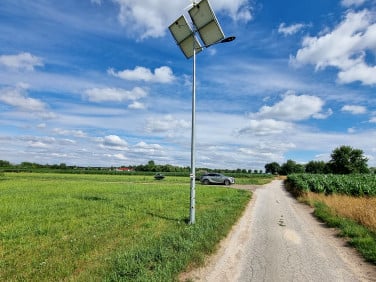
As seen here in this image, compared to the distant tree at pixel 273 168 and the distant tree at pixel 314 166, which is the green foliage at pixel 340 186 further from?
the distant tree at pixel 273 168

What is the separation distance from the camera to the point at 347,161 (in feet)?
289

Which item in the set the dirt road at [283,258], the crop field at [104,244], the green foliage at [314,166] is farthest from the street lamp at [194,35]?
the green foliage at [314,166]

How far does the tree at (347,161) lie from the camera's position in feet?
282

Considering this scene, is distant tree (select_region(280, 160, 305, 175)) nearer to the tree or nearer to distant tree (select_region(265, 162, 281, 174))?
distant tree (select_region(265, 162, 281, 174))

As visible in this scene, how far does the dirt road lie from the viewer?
16.4 feet

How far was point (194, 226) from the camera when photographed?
859 centimetres

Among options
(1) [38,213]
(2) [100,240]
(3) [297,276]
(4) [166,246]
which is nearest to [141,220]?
(2) [100,240]

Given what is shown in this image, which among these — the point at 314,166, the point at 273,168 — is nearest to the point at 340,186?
the point at 314,166

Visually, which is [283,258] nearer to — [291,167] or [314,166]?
[314,166]

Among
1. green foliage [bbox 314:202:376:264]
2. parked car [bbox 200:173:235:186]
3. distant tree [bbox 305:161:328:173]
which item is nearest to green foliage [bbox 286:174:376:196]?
green foliage [bbox 314:202:376:264]

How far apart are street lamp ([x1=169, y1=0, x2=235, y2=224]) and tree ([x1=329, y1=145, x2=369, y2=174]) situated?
9028 cm

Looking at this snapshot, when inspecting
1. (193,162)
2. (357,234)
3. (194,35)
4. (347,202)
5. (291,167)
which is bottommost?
(357,234)

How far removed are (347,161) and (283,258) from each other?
9498 cm

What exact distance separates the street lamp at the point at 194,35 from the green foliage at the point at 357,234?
181 inches
